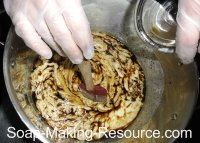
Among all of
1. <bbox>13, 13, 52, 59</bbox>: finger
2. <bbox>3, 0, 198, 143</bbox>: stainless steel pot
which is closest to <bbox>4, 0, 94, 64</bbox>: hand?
<bbox>13, 13, 52, 59</bbox>: finger

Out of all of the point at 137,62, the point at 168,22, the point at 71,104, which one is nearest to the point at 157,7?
the point at 168,22

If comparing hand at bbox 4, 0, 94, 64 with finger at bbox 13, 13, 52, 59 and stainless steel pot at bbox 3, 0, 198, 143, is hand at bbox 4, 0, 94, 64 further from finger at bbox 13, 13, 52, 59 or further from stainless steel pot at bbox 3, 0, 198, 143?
stainless steel pot at bbox 3, 0, 198, 143

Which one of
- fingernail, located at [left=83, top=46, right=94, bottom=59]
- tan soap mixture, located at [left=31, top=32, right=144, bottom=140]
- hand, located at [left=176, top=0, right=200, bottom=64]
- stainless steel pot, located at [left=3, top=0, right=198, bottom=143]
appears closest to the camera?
hand, located at [left=176, top=0, right=200, bottom=64]

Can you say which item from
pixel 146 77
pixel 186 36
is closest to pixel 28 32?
pixel 186 36

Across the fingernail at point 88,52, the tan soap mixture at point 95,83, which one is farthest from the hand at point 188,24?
the tan soap mixture at point 95,83

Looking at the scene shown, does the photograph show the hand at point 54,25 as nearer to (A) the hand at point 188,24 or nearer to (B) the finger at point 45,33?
(B) the finger at point 45,33

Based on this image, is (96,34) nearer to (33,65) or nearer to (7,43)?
(33,65)

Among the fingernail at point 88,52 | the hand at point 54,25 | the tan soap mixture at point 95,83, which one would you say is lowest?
the tan soap mixture at point 95,83
